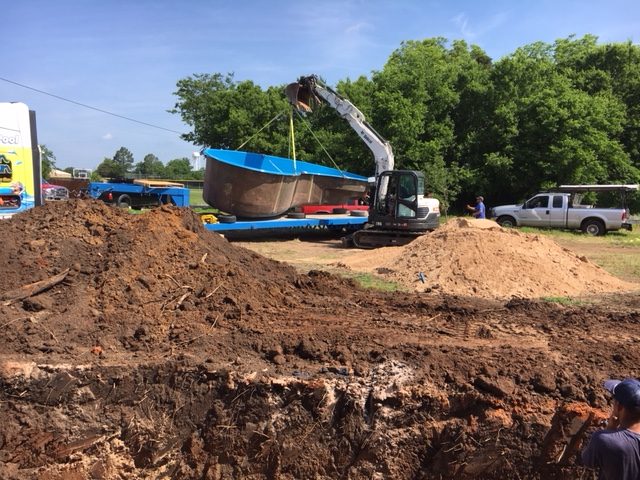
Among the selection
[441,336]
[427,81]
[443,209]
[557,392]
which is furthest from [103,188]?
[557,392]

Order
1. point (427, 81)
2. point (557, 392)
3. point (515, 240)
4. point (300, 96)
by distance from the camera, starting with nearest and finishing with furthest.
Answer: point (557, 392) → point (515, 240) → point (300, 96) → point (427, 81)

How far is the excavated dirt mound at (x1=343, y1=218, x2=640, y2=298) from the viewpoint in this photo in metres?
9.56

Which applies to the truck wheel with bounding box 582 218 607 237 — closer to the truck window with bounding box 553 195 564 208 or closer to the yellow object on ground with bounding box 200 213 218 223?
the truck window with bounding box 553 195 564 208

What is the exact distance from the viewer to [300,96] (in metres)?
16.7

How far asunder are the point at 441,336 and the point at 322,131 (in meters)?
25.0

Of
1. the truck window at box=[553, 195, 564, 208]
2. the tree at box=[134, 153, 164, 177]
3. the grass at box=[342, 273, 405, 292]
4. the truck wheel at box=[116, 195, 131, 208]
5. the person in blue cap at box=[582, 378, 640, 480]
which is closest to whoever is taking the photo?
the person in blue cap at box=[582, 378, 640, 480]

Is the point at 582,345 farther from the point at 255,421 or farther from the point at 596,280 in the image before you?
the point at 596,280

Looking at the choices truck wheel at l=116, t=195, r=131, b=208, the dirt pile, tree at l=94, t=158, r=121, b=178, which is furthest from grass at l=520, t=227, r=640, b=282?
tree at l=94, t=158, r=121, b=178

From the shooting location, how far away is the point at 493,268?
10.0m

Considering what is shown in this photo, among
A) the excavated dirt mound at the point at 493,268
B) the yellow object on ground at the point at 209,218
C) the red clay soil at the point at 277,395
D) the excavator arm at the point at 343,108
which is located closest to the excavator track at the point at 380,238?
the excavator arm at the point at 343,108

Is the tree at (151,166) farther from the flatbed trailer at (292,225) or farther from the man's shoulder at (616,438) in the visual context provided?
the man's shoulder at (616,438)

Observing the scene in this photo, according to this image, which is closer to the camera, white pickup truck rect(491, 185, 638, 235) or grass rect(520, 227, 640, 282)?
grass rect(520, 227, 640, 282)

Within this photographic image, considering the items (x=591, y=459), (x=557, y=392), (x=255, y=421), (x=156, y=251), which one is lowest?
(x=255, y=421)

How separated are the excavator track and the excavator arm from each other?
2.03 m
